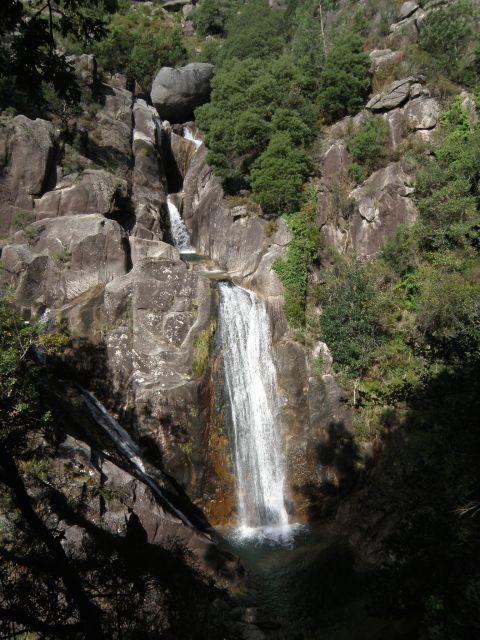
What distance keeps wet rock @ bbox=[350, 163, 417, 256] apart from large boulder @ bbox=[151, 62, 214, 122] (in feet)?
64.3

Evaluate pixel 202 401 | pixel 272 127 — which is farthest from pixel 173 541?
pixel 272 127

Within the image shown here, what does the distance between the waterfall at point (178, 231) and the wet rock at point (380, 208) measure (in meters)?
10.7

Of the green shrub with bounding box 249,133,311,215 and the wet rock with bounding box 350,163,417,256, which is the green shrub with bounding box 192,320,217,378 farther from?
the wet rock with bounding box 350,163,417,256

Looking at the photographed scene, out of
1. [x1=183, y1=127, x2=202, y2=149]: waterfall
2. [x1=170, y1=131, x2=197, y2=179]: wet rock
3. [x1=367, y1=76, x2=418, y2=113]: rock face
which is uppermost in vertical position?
[x1=183, y1=127, x2=202, y2=149]: waterfall

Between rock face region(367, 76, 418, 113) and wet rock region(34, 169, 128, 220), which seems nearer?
wet rock region(34, 169, 128, 220)

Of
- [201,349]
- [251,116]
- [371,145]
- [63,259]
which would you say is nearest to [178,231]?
[251,116]

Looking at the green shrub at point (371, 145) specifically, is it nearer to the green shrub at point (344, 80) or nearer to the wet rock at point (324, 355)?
the green shrub at point (344, 80)

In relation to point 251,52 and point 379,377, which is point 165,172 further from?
point 379,377

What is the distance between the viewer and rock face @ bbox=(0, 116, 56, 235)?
19.5 metres

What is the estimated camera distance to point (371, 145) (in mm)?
21766

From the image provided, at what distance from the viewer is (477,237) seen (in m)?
17.6

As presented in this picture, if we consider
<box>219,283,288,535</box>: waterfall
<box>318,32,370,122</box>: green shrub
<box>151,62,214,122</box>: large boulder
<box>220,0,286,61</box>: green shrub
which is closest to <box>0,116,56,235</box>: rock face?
<box>219,283,288,535</box>: waterfall

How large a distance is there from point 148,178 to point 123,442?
60.9ft

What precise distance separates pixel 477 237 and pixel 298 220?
26.7 feet
